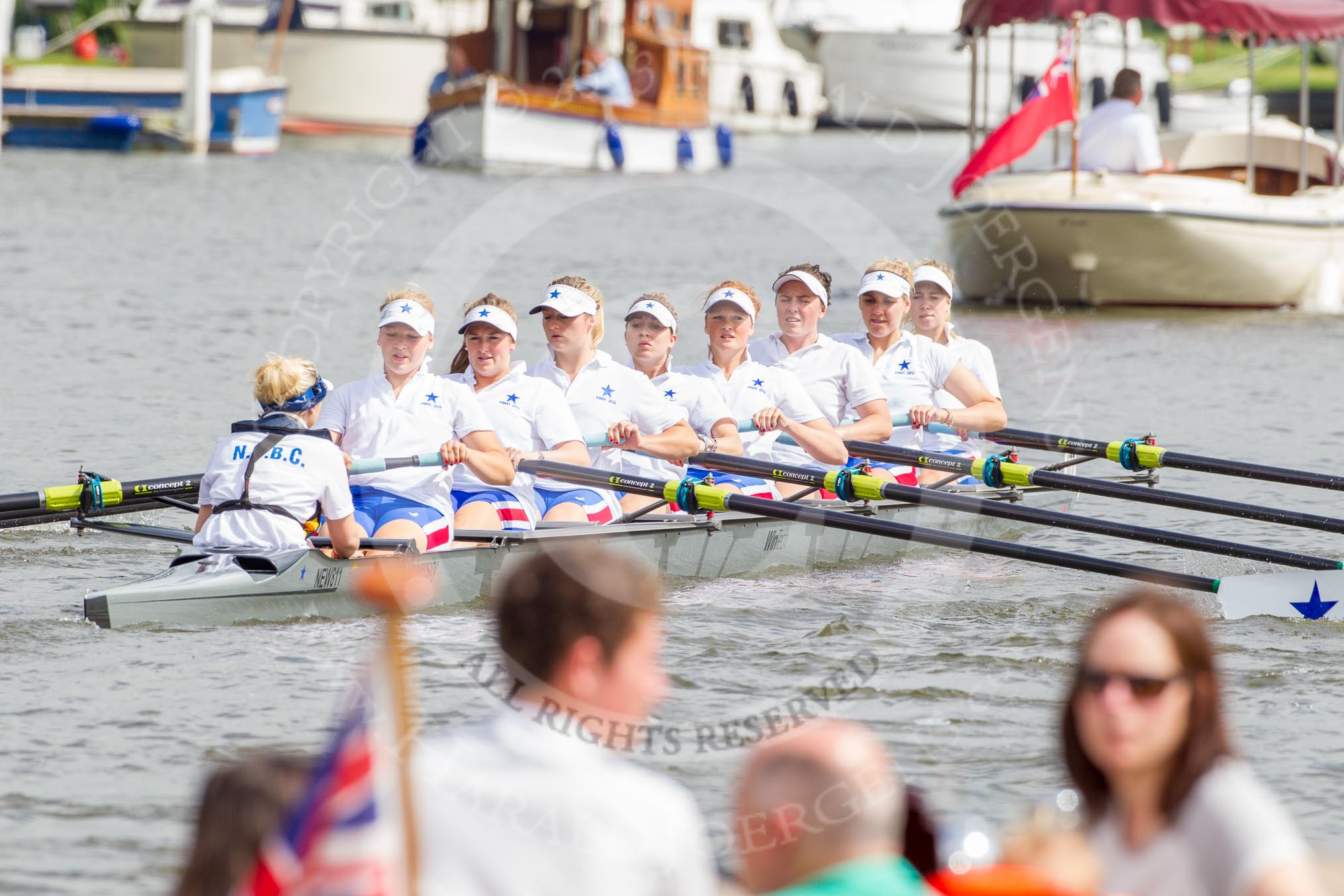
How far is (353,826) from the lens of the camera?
296cm

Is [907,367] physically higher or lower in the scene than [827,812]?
higher

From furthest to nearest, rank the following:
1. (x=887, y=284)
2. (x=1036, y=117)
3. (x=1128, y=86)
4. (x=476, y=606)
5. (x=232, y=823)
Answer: (x=1128, y=86), (x=1036, y=117), (x=887, y=284), (x=476, y=606), (x=232, y=823)

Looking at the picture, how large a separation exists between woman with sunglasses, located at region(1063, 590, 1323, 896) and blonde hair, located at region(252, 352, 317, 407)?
4632mm

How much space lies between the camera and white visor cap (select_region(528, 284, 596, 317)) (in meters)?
8.63

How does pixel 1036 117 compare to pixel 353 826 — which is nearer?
pixel 353 826

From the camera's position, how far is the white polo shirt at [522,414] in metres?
8.59

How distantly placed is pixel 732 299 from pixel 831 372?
856 mm

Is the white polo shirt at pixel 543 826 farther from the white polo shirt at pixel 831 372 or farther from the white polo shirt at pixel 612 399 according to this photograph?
the white polo shirt at pixel 831 372

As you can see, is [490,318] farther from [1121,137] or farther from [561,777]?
[1121,137]

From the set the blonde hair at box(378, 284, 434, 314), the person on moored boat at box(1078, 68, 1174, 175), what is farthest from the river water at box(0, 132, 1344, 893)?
the person on moored boat at box(1078, 68, 1174, 175)

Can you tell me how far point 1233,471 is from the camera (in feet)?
31.5

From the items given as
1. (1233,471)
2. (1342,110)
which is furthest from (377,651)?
(1342,110)

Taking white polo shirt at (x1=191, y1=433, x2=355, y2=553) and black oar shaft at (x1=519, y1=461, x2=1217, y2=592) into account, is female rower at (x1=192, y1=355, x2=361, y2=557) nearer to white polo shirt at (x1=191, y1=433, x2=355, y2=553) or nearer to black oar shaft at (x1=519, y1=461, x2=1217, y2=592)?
white polo shirt at (x1=191, y1=433, x2=355, y2=553)

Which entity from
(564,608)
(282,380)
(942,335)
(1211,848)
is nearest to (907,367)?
(942,335)
